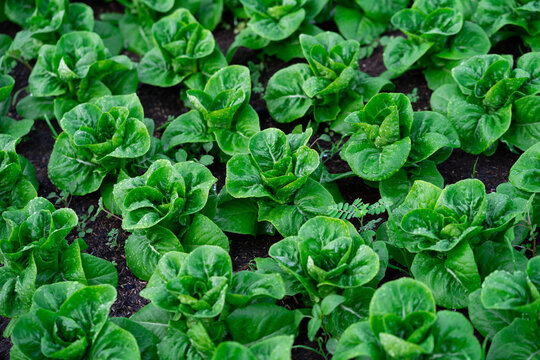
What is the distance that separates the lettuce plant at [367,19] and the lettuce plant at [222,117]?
1.48m

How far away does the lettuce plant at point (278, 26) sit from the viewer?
551 centimetres

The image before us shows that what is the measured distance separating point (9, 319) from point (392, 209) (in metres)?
2.90

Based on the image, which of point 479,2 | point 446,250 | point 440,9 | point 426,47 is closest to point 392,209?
point 446,250

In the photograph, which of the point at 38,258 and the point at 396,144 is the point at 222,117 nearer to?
the point at 396,144

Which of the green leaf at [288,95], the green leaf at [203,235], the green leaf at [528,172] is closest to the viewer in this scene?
the green leaf at [528,172]

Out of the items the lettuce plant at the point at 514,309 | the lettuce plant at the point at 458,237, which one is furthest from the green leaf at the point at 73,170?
the lettuce plant at the point at 514,309

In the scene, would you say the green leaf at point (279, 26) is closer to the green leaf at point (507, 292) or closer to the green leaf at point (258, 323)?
the green leaf at point (258, 323)

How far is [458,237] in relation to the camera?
12.2 ft

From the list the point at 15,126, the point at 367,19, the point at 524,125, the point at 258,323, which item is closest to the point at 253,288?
the point at 258,323

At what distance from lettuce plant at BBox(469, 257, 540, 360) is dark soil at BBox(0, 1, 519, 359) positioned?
0.89 m

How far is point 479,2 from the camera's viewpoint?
5469 mm

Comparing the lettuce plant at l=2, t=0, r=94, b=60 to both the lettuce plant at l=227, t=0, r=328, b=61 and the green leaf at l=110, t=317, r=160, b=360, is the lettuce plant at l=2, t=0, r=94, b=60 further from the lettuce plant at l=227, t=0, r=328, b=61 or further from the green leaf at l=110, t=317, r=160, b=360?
the green leaf at l=110, t=317, r=160, b=360

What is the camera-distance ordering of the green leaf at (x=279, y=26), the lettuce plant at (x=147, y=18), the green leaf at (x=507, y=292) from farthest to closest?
the lettuce plant at (x=147, y=18) → the green leaf at (x=279, y=26) → the green leaf at (x=507, y=292)

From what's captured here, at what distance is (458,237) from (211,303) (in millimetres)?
1585
